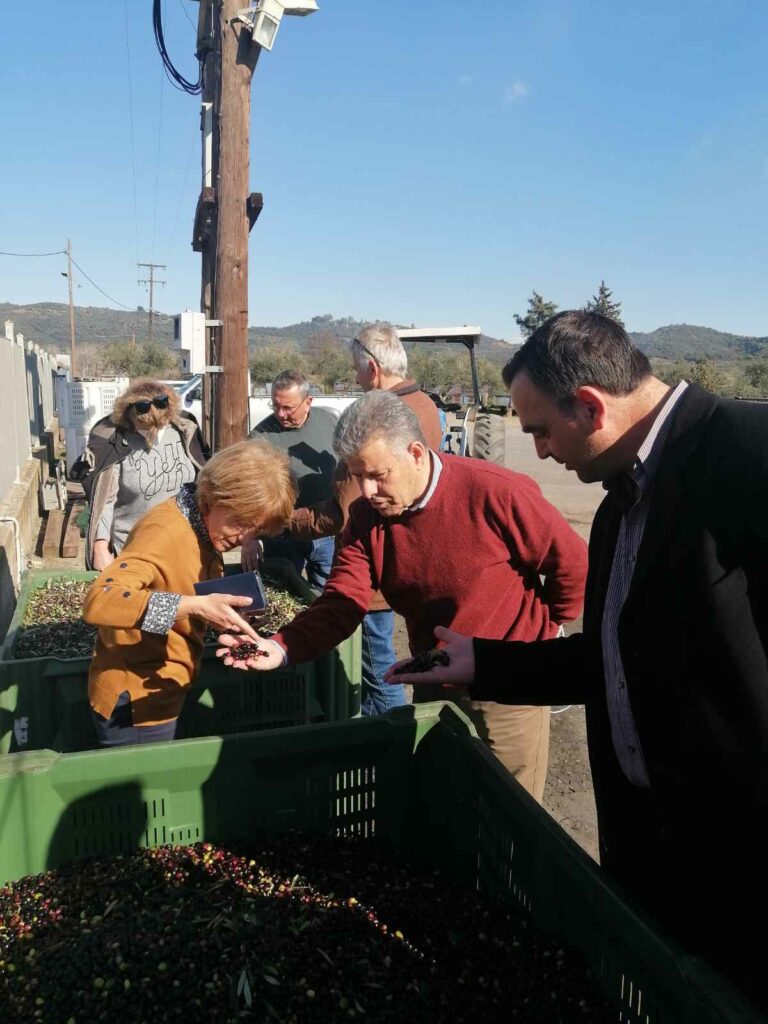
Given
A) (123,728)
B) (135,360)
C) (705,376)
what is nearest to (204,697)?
(123,728)

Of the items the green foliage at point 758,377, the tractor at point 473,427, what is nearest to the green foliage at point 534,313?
the green foliage at point 758,377

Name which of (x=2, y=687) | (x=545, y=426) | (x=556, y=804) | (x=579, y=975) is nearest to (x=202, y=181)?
(x=2, y=687)

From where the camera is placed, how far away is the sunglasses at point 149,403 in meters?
3.94

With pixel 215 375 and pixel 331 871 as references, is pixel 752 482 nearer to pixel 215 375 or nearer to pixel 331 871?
pixel 331 871

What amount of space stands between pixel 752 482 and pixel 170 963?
56.6 inches

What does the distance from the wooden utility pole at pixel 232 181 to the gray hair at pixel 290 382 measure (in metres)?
0.85

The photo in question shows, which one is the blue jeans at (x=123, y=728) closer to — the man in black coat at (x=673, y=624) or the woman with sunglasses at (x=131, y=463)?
the man in black coat at (x=673, y=624)

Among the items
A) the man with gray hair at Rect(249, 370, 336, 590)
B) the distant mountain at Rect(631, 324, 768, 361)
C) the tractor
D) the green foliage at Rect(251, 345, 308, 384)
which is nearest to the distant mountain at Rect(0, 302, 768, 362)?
the distant mountain at Rect(631, 324, 768, 361)

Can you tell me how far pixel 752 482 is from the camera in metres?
1.22

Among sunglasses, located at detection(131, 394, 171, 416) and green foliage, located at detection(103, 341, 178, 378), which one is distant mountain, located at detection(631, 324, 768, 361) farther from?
sunglasses, located at detection(131, 394, 171, 416)

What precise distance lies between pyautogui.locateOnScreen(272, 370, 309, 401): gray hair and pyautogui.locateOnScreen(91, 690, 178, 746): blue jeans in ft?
8.08

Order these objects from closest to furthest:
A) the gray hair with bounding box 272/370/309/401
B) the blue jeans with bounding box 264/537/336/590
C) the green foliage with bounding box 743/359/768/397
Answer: the gray hair with bounding box 272/370/309/401 → the blue jeans with bounding box 264/537/336/590 → the green foliage with bounding box 743/359/768/397

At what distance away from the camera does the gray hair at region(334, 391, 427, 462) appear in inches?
92.8

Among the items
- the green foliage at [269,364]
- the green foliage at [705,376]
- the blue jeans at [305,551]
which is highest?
the green foliage at [269,364]
